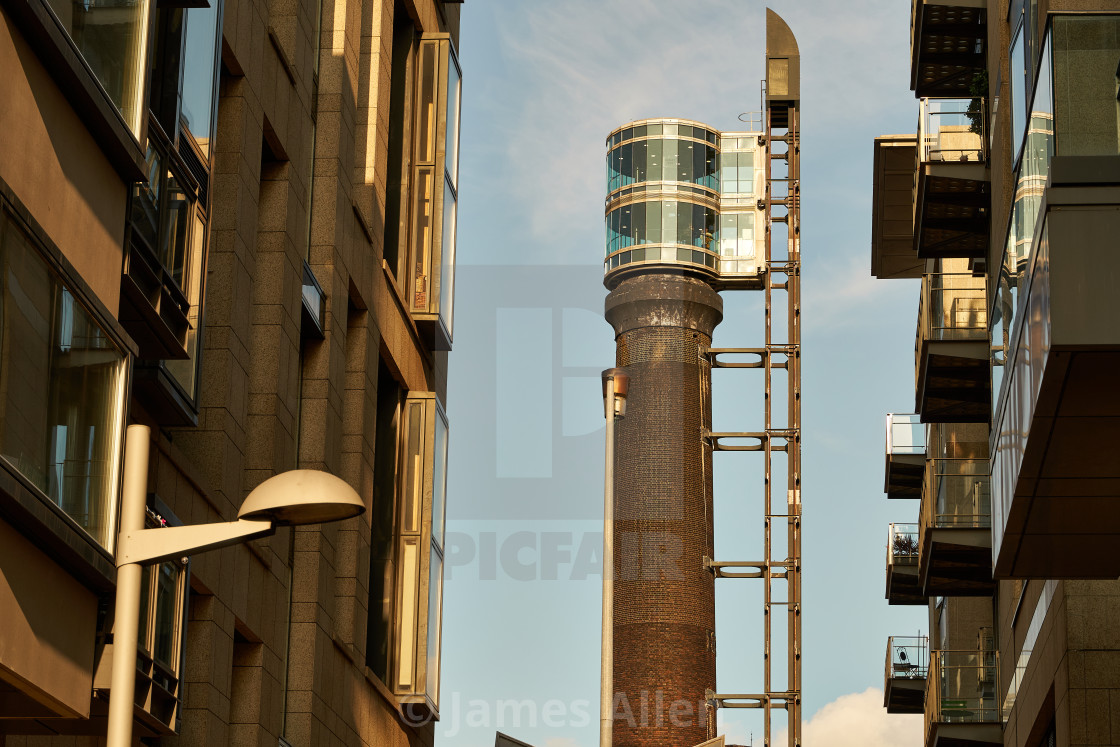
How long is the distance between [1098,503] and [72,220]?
8.77m

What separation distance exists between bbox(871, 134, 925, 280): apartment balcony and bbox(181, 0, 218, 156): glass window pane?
71.7 feet

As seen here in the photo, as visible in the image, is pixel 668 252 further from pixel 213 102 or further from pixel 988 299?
pixel 213 102

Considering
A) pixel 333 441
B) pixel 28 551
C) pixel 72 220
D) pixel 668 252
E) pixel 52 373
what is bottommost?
pixel 28 551

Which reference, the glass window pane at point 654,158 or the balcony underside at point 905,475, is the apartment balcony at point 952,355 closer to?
the balcony underside at point 905,475

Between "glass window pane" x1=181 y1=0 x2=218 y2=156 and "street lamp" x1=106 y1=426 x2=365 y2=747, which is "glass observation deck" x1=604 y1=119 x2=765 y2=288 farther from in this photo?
"street lamp" x1=106 y1=426 x2=365 y2=747

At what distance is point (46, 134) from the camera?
9.62m

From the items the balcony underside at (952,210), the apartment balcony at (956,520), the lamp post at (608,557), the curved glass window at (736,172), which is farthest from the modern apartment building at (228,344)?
the curved glass window at (736,172)

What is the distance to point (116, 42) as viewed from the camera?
10.7 m

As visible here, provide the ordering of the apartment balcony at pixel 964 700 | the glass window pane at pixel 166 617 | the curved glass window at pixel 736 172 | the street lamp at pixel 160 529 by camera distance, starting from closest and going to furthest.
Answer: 1. the street lamp at pixel 160 529
2. the glass window pane at pixel 166 617
3. the apartment balcony at pixel 964 700
4. the curved glass window at pixel 736 172

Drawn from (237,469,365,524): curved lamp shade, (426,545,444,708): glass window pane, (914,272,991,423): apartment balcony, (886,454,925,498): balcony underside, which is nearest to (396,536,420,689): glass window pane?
(426,545,444,708): glass window pane

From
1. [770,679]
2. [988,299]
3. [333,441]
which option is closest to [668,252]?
[770,679]

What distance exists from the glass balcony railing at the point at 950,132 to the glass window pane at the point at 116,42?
66.1 ft

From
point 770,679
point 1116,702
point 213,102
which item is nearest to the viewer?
point 213,102

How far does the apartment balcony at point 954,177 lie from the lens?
28.8 metres
